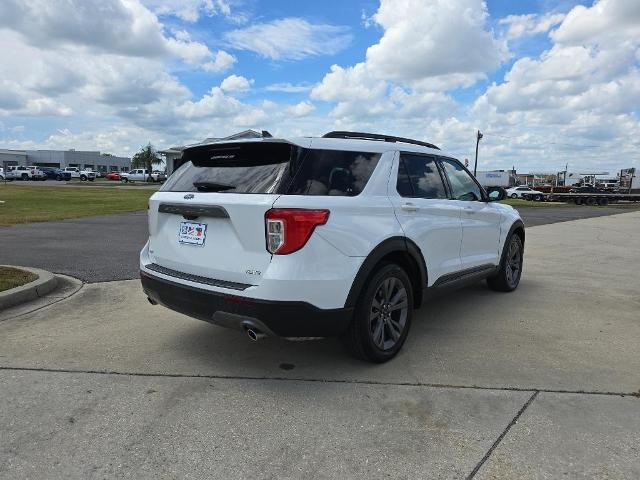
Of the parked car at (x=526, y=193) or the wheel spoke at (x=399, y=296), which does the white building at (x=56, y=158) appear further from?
the wheel spoke at (x=399, y=296)

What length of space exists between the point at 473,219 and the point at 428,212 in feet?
A: 3.41

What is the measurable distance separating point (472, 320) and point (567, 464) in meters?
2.59

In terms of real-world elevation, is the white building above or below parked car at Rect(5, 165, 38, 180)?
above

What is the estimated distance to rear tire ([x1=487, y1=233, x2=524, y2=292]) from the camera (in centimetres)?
621

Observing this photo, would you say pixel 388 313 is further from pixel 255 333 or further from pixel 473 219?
pixel 473 219

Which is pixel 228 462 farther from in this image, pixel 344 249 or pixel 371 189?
pixel 371 189

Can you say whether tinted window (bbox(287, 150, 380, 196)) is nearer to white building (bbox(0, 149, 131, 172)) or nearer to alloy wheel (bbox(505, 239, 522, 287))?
alloy wheel (bbox(505, 239, 522, 287))

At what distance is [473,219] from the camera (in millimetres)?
5215

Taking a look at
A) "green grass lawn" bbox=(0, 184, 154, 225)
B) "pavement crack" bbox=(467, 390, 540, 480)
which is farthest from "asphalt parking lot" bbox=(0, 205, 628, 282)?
"pavement crack" bbox=(467, 390, 540, 480)

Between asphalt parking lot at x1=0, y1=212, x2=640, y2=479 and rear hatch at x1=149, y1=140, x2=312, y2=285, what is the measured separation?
83 cm

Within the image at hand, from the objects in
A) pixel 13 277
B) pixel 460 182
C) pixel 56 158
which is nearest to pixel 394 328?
pixel 460 182

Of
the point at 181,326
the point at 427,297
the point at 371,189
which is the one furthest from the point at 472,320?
the point at 181,326

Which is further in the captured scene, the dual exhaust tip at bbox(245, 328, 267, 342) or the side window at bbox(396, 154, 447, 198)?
the side window at bbox(396, 154, 447, 198)

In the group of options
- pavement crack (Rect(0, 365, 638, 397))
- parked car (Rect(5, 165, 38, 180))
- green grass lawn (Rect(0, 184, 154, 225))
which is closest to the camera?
pavement crack (Rect(0, 365, 638, 397))
